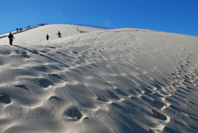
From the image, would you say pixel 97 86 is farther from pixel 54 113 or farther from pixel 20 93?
pixel 20 93

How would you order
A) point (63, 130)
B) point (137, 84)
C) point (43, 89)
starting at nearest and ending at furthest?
point (63, 130), point (43, 89), point (137, 84)

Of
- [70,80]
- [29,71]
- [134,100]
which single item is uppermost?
[29,71]

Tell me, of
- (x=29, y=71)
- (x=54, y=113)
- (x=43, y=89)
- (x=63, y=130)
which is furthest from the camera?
(x=29, y=71)

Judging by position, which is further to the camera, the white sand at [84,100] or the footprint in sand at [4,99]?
the footprint in sand at [4,99]

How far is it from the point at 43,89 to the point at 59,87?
308 mm

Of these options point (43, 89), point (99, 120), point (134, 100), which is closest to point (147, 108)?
point (134, 100)

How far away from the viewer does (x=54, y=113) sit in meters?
2.24

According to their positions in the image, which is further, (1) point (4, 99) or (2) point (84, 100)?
(2) point (84, 100)

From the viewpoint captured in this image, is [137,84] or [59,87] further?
[137,84]

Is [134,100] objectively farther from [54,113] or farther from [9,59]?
[9,59]

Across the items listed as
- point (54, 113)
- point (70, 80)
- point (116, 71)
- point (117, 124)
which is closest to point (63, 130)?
point (54, 113)

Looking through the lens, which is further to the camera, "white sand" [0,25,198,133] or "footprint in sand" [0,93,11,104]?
"footprint in sand" [0,93,11,104]

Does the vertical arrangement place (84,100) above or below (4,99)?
below

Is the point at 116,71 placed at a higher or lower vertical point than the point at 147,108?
higher
